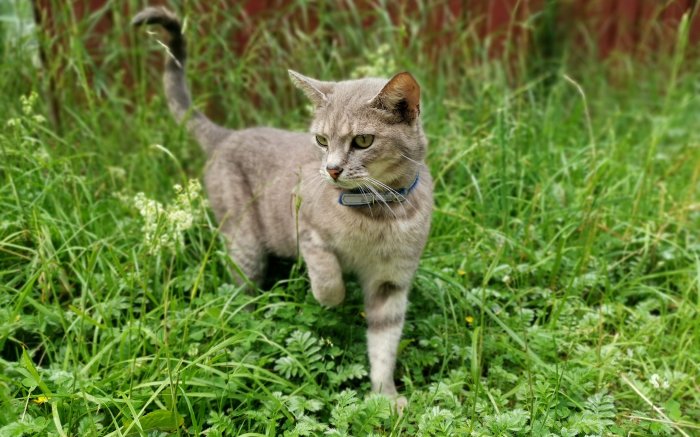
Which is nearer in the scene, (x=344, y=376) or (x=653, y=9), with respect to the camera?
(x=344, y=376)

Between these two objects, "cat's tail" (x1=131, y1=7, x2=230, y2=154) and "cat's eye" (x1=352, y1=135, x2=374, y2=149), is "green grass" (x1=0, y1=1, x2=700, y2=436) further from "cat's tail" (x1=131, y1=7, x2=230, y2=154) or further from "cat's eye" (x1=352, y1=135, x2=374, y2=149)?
"cat's eye" (x1=352, y1=135, x2=374, y2=149)

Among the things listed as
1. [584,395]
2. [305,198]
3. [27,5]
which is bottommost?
[584,395]

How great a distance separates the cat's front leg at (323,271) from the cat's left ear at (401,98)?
0.56 metres

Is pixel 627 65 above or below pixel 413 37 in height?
below

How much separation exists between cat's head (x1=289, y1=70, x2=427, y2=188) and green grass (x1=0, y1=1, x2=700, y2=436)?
1.71 ft

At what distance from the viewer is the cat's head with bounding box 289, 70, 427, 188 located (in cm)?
235

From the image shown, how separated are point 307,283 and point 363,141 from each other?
2.49 feet

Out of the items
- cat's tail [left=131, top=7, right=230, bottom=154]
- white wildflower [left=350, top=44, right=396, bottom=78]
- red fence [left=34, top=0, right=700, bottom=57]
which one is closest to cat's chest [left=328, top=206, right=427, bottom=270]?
cat's tail [left=131, top=7, right=230, bottom=154]

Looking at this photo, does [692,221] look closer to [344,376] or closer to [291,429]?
[344,376]

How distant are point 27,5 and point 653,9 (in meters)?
4.59

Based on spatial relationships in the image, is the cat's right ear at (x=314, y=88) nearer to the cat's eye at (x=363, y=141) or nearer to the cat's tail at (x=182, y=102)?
the cat's eye at (x=363, y=141)

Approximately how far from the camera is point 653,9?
18.3 feet

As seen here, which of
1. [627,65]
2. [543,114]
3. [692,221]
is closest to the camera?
[692,221]

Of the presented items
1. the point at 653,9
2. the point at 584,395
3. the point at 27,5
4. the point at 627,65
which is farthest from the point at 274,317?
the point at 653,9
